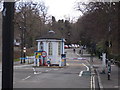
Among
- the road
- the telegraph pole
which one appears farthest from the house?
the telegraph pole

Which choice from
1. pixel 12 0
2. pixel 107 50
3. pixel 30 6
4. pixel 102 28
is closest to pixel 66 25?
pixel 30 6

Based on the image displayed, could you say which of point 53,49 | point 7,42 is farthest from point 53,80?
point 53,49

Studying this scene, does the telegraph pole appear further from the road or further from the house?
the house

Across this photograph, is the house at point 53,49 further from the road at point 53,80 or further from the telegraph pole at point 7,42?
the telegraph pole at point 7,42

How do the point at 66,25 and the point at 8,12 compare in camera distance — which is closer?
the point at 8,12

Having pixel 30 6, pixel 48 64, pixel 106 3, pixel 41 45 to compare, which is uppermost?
pixel 30 6

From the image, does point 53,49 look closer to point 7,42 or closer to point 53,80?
point 53,80

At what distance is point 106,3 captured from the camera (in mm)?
21031

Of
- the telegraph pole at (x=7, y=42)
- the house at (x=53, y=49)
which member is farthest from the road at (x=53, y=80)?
the telegraph pole at (x=7, y=42)

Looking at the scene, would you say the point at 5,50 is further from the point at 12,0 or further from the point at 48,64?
the point at 48,64

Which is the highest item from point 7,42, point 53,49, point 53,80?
point 53,49

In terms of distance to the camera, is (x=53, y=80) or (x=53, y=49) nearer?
(x=53, y=80)

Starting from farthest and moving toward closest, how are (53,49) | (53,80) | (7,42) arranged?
1. (53,49)
2. (53,80)
3. (7,42)

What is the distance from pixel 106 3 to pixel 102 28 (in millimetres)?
2056
